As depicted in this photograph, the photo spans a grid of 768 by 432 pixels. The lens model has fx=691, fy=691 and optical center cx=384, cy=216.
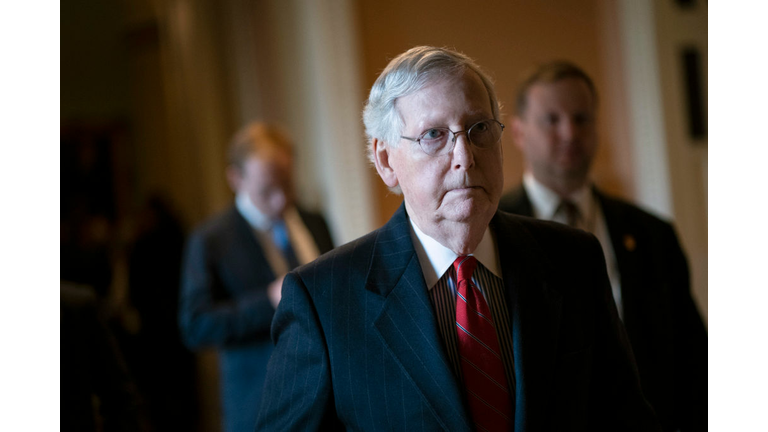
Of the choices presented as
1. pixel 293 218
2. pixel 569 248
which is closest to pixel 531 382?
pixel 569 248

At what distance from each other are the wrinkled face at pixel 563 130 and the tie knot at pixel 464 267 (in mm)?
792

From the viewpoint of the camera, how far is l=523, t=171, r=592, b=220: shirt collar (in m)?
2.12

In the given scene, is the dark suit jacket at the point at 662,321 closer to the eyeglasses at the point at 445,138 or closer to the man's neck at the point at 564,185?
the man's neck at the point at 564,185

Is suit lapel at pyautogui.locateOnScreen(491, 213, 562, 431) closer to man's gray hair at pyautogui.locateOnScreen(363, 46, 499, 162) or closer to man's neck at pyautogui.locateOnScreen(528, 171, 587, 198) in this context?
man's gray hair at pyautogui.locateOnScreen(363, 46, 499, 162)

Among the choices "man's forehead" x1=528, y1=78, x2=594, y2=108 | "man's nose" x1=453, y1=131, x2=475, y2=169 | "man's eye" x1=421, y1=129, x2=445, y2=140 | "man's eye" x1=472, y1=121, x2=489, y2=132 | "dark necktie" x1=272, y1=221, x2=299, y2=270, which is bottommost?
"dark necktie" x1=272, y1=221, x2=299, y2=270

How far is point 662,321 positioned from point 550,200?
0.48 m

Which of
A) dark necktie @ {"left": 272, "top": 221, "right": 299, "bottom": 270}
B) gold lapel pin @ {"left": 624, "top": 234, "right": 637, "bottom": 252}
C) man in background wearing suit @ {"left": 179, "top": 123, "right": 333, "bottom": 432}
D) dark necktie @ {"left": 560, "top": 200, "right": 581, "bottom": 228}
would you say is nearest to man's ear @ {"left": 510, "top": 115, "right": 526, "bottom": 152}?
dark necktie @ {"left": 560, "top": 200, "right": 581, "bottom": 228}

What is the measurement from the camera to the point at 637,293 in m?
2.00

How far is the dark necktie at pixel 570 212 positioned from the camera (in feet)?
6.91

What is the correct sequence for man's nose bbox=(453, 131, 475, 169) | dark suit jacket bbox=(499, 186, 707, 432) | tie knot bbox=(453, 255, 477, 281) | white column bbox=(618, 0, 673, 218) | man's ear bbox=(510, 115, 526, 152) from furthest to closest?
white column bbox=(618, 0, 673, 218) → man's ear bbox=(510, 115, 526, 152) → dark suit jacket bbox=(499, 186, 707, 432) → tie knot bbox=(453, 255, 477, 281) → man's nose bbox=(453, 131, 475, 169)

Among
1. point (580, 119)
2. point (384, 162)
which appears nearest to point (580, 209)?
point (580, 119)

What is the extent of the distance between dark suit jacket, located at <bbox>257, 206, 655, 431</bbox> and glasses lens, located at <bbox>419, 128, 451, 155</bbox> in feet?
0.73

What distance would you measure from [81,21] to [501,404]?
24.6 ft
